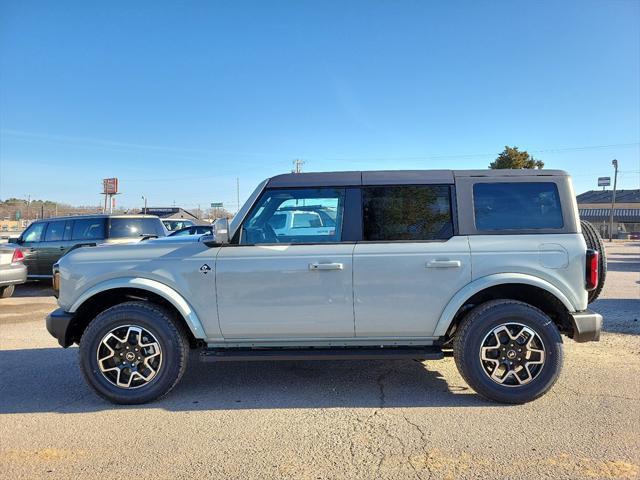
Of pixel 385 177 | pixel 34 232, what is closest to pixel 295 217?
pixel 385 177

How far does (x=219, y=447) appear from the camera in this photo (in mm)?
3129

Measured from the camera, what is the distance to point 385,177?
13.1 ft

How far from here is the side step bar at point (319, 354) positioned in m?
3.81

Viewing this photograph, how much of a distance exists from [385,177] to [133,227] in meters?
8.04

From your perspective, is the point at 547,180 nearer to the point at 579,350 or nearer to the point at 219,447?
the point at 579,350

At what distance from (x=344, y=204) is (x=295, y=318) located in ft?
3.61

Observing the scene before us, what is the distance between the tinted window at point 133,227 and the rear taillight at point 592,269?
9.18 m

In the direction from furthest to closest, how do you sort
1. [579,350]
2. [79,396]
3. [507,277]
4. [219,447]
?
[579,350] → [79,396] → [507,277] → [219,447]

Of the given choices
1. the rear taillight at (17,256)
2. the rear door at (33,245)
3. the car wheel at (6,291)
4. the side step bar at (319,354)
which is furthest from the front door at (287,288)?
the rear door at (33,245)

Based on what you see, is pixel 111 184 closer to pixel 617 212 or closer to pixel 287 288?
pixel 287 288

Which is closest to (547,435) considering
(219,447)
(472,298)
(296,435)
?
(472,298)

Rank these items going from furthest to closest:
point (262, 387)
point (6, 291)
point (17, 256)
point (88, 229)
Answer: point (88, 229) → point (6, 291) → point (17, 256) → point (262, 387)

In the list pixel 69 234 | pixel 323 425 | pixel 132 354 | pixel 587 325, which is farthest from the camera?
pixel 69 234

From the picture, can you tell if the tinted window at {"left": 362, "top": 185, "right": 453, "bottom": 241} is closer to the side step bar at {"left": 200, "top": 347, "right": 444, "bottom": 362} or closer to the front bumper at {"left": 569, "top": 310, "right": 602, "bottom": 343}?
the side step bar at {"left": 200, "top": 347, "right": 444, "bottom": 362}
